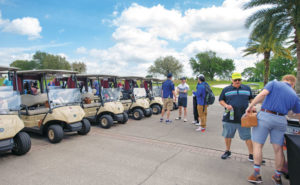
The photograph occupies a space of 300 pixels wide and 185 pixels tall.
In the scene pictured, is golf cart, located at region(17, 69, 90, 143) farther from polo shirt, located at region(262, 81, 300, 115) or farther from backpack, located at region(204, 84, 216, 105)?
polo shirt, located at region(262, 81, 300, 115)

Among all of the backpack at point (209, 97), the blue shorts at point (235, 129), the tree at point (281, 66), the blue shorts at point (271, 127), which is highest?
the tree at point (281, 66)

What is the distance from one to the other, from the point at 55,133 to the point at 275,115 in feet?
16.1

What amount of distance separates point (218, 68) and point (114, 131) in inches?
2933

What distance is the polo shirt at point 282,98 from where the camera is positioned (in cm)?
298

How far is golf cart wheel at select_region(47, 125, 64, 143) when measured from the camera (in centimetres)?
511

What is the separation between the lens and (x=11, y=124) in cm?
412

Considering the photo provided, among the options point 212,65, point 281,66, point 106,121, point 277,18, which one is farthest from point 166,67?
point 106,121

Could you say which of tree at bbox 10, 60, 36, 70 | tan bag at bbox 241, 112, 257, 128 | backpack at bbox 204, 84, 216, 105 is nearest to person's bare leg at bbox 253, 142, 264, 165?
tan bag at bbox 241, 112, 257, 128

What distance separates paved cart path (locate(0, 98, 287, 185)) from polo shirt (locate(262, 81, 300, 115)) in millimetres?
1302

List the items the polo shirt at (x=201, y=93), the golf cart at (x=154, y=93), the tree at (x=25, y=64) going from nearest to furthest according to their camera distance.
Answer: the polo shirt at (x=201, y=93) < the golf cart at (x=154, y=93) < the tree at (x=25, y=64)

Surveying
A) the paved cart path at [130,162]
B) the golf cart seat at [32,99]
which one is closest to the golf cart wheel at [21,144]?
the paved cart path at [130,162]

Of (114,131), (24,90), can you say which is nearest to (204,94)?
(114,131)

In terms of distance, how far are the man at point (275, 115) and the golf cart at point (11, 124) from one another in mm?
4611

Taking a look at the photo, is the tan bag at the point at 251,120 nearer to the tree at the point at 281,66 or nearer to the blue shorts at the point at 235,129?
the blue shorts at the point at 235,129
